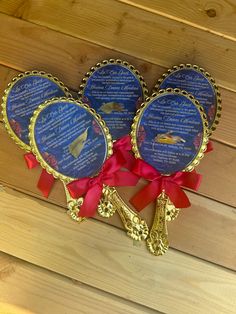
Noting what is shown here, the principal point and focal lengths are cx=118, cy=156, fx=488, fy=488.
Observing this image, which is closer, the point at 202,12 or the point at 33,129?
the point at 33,129

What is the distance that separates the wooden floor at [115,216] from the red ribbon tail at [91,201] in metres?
0.03

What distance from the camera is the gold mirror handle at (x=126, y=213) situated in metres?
0.87

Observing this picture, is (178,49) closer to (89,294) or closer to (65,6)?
(65,6)

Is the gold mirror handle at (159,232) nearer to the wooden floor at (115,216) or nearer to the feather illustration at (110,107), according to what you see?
the wooden floor at (115,216)

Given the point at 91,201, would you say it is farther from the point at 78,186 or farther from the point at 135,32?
the point at 135,32

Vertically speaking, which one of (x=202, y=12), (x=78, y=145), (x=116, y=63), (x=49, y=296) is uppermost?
(x=202, y=12)

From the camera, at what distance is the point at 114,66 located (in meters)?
0.92

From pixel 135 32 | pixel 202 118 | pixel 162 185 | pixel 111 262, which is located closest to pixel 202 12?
pixel 135 32

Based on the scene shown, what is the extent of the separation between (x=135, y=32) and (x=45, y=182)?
0.34m

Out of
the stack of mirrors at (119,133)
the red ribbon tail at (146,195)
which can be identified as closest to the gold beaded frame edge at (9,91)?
the stack of mirrors at (119,133)

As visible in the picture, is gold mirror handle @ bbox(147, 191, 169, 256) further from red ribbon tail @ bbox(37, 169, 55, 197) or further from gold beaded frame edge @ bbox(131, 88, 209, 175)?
red ribbon tail @ bbox(37, 169, 55, 197)

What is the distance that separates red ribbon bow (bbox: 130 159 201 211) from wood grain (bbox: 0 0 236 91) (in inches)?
8.2

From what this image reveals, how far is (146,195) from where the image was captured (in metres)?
0.87

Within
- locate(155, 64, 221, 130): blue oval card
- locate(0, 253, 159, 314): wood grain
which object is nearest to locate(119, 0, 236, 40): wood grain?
locate(155, 64, 221, 130): blue oval card
